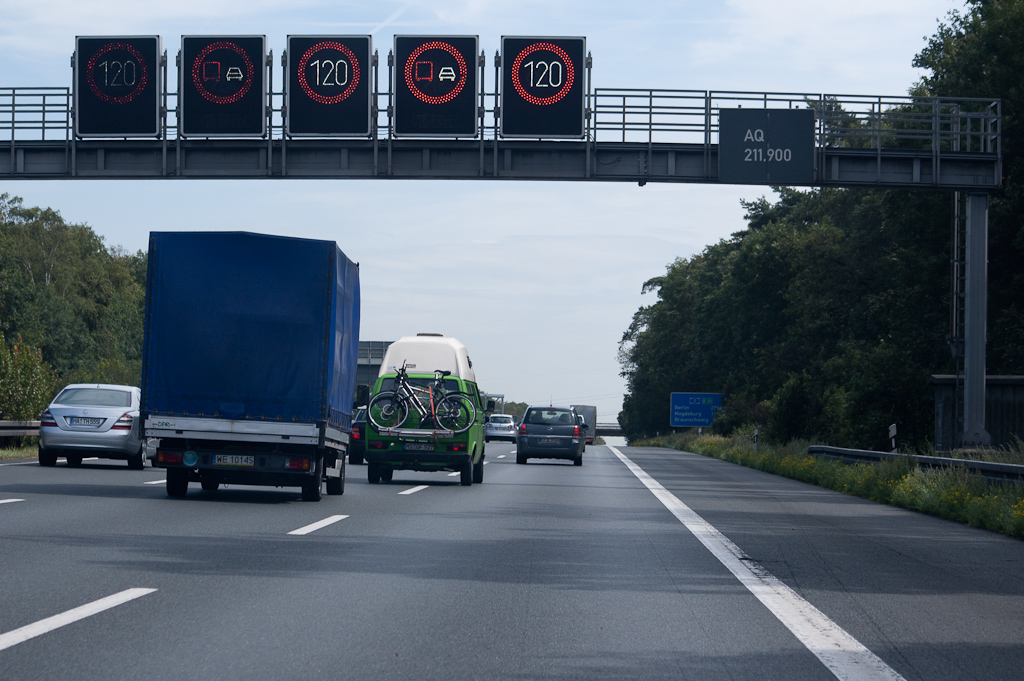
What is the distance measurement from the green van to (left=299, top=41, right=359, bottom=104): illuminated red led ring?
6444mm

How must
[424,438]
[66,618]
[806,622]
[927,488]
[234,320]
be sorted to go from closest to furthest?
[66,618] → [806,622] → [234,320] → [927,488] → [424,438]

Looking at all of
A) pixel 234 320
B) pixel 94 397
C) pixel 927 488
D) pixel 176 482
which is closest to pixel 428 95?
pixel 94 397

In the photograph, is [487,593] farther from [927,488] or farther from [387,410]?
[387,410]

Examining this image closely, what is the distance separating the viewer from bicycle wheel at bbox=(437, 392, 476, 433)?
2141cm

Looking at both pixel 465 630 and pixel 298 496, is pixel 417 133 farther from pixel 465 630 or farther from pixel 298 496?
pixel 465 630

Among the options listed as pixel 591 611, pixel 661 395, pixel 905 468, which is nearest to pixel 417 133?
pixel 905 468

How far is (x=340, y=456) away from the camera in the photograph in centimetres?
1745

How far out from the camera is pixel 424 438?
21188mm

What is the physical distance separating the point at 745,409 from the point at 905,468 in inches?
1653

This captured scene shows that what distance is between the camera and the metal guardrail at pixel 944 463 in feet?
52.2

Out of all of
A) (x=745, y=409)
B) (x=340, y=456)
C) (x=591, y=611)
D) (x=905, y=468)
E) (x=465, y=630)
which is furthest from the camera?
(x=745, y=409)

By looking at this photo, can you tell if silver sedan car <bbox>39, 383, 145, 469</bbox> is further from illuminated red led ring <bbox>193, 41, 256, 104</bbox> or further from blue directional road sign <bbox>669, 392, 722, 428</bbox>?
blue directional road sign <bbox>669, 392, 722, 428</bbox>

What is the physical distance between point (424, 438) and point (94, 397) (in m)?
6.45

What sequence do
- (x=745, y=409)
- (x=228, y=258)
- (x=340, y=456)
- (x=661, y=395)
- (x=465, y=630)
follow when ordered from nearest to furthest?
1. (x=465, y=630)
2. (x=228, y=258)
3. (x=340, y=456)
4. (x=745, y=409)
5. (x=661, y=395)
